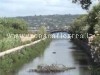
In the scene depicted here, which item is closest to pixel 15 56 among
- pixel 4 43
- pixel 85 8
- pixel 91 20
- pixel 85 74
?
pixel 4 43

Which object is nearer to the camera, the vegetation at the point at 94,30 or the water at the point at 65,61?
the vegetation at the point at 94,30

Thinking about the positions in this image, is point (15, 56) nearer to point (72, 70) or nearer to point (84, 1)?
point (72, 70)

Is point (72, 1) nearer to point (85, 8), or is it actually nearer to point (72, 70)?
point (85, 8)

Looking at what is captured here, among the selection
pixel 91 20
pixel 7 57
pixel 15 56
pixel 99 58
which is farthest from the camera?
pixel 91 20

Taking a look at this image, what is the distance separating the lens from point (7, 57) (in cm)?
3506

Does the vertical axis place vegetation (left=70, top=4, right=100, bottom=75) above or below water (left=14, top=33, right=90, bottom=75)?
above

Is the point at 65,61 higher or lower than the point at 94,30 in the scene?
lower

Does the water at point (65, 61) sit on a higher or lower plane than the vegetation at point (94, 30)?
lower

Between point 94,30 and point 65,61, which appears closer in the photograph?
point 65,61

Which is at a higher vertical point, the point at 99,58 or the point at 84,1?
the point at 84,1

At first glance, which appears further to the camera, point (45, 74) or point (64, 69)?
point (64, 69)

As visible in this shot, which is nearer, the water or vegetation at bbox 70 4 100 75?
vegetation at bbox 70 4 100 75

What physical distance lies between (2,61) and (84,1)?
1998 cm

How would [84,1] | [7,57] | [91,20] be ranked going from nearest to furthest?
[84,1] < [7,57] < [91,20]
